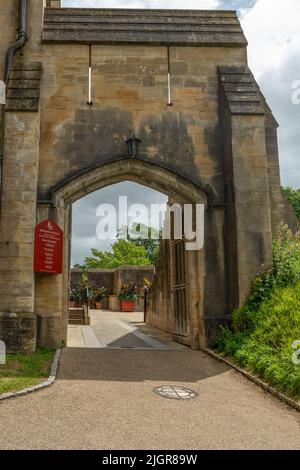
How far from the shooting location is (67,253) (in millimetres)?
9648

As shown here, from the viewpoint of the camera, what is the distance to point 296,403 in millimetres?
5043

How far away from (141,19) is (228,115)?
12.0 ft

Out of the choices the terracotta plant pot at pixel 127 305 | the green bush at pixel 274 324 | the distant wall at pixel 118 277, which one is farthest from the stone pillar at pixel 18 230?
the distant wall at pixel 118 277

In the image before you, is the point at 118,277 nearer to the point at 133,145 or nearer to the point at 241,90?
the point at 133,145

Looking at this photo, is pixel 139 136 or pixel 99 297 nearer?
pixel 139 136

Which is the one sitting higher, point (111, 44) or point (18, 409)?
point (111, 44)

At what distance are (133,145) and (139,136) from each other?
48cm

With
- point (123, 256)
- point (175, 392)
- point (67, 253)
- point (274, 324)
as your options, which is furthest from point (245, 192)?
point (123, 256)

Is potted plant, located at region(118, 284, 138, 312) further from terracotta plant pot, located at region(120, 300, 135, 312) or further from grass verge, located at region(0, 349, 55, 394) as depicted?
grass verge, located at region(0, 349, 55, 394)

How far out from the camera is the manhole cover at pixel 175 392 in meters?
5.52
